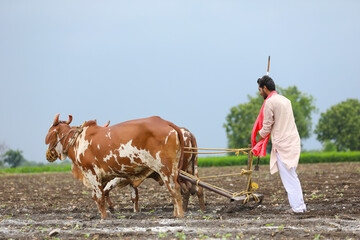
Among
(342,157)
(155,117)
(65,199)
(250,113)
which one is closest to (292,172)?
(155,117)

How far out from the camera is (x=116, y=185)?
9.79 metres

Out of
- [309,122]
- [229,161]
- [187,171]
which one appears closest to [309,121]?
[309,122]

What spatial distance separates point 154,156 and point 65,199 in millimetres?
5200

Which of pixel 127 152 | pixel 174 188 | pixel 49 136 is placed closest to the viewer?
pixel 174 188

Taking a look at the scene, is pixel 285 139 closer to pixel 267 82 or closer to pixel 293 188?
pixel 293 188

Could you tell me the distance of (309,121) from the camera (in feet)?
186

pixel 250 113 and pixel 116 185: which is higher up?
pixel 250 113

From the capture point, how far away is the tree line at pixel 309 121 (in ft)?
173

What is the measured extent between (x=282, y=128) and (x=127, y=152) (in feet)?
8.75

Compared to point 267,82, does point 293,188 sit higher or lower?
lower

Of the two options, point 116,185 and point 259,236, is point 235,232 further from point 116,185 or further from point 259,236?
point 116,185

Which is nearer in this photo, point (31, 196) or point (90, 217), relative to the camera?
point (90, 217)

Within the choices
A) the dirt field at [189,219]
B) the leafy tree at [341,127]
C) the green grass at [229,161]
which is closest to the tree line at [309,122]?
the leafy tree at [341,127]

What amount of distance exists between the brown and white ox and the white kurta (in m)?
1.52
